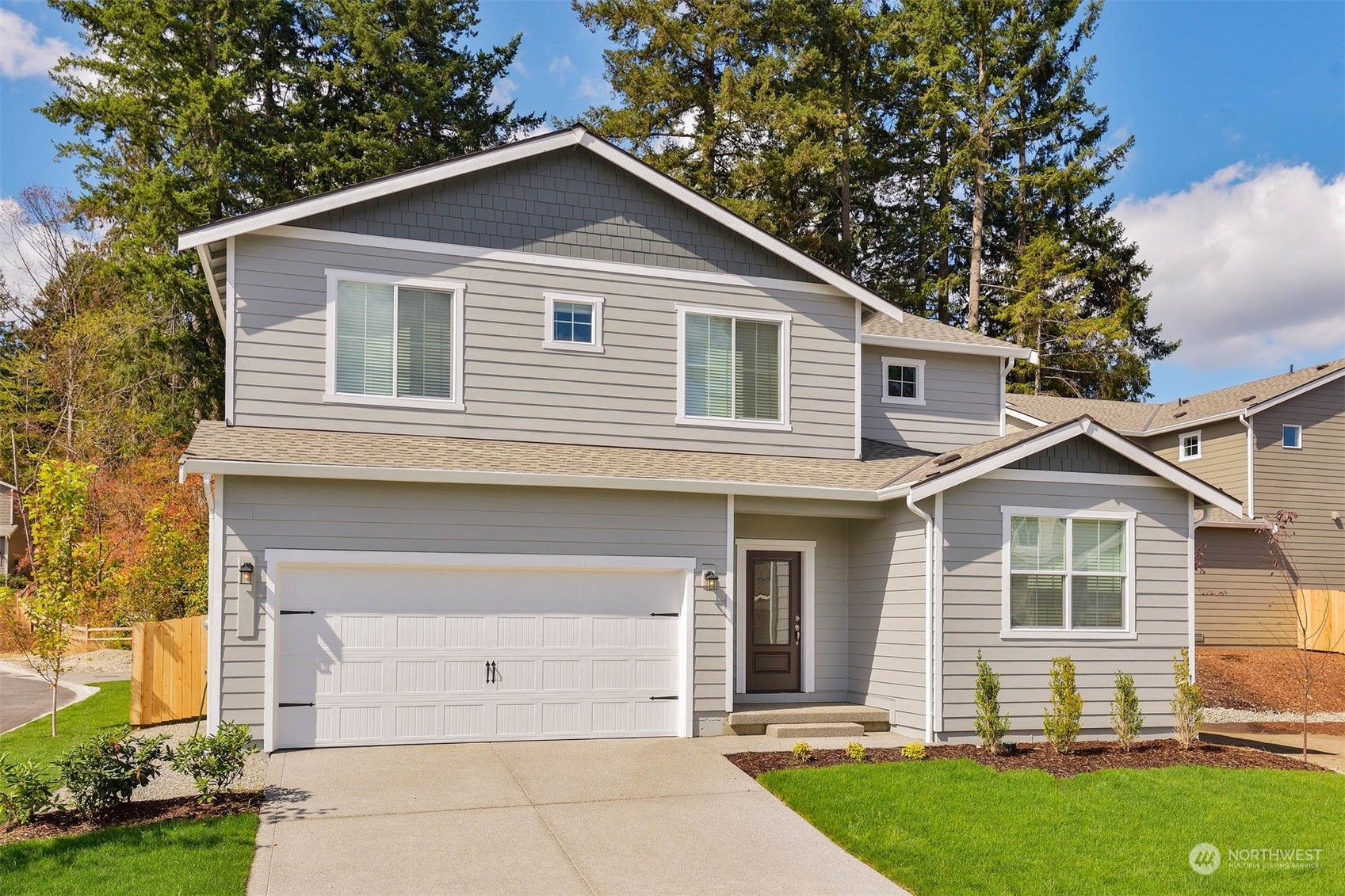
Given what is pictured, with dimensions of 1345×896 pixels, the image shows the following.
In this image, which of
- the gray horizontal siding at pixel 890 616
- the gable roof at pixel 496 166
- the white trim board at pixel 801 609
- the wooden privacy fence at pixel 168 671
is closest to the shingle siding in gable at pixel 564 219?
the gable roof at pixel 496 166

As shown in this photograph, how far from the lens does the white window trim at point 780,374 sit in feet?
45.0

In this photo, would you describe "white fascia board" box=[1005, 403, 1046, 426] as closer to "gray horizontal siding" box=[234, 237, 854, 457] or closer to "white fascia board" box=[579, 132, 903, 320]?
"white fascia board" box=[579, 132, 903, 320]

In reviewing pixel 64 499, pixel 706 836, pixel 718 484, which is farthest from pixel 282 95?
pixel 706 836

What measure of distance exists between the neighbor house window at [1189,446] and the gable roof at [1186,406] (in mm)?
363

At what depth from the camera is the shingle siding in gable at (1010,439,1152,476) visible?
12500 millimetres

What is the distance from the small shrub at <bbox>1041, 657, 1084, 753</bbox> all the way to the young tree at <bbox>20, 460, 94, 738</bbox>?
11397 mm

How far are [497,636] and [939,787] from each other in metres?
4.85

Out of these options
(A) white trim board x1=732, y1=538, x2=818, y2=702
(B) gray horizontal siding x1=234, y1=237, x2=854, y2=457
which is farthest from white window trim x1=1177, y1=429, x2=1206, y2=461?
(A) white trim board x1=732, y1=538, x2=818, y2=702

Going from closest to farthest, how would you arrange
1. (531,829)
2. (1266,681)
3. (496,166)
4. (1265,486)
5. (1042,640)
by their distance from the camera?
(531,829)
(1042,640)
(496,166)
(1266,681)
(1265,486)

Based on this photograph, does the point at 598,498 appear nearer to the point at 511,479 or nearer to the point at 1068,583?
the point at 511,479

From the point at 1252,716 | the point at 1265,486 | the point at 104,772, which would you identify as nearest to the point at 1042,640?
the point at 1252,716

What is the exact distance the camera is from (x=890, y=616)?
12969mm

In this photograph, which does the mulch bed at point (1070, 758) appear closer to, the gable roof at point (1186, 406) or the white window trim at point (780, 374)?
the white window trim at point (780, 374)

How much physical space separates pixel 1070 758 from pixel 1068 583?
2226 millimetres
